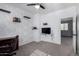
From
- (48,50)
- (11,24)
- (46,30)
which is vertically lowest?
(48,50)

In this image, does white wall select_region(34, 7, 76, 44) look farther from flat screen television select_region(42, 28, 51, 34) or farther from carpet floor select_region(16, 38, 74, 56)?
carpet floor select_region(16, 38, 74, 56)

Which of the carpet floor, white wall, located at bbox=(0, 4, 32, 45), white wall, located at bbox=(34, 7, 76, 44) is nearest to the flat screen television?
white wall, located at bbox=(34, 7, 76, 44)

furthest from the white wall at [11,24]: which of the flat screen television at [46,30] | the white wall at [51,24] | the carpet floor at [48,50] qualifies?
the flat screen television at [46,30]

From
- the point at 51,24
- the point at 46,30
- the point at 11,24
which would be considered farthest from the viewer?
the point at 46,30

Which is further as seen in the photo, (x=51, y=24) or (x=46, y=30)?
(x=46, y=30)

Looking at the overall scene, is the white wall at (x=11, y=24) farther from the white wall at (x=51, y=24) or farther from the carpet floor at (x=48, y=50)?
the white wall at (x=51, y=24)

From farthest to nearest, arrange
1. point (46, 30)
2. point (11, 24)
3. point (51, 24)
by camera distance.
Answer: point (46, 30) → point (51, 24) → point (11, 24)

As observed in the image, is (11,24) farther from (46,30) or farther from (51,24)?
(51,24)

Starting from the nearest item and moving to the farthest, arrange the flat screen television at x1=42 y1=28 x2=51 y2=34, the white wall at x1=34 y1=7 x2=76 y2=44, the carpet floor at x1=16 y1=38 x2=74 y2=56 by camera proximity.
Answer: the carpet floor at x1=16 y1=38 x2=74 y2=56, the white wall at x1=34 y1=7 x2=76 y2=44, the flat screen television at x1=42 y1=28 x2=51 y2=34

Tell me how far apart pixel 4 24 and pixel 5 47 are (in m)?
0.80

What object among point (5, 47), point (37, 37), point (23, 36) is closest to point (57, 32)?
point (37, 37)

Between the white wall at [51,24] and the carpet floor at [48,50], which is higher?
the white wall at [51,24]

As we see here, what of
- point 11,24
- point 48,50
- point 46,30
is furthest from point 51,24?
point 11,24

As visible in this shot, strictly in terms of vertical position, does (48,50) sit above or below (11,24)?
below
